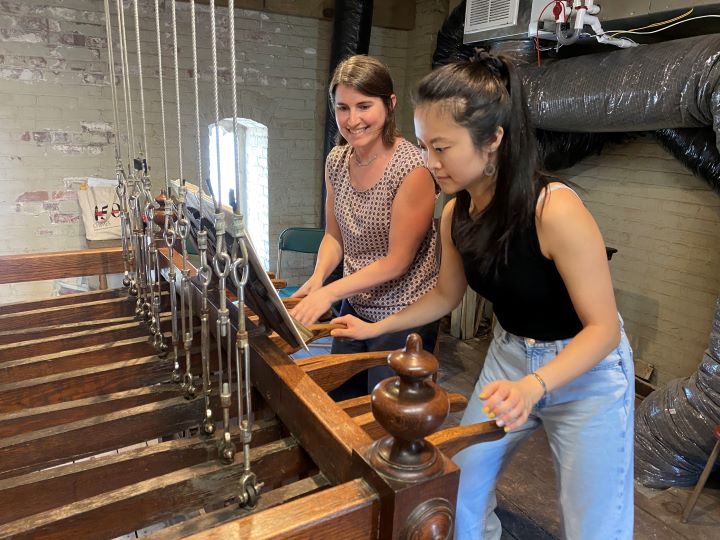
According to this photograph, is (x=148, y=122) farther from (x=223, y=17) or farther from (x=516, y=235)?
(x=516, y=235)

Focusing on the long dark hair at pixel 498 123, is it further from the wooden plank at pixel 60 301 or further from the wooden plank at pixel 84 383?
the wooden plank at pixel 60 301

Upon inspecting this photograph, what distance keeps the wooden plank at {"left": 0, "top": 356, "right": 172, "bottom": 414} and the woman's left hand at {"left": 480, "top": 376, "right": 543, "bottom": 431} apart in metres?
0.79

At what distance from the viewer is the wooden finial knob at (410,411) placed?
2.20 feet

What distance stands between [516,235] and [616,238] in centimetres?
240

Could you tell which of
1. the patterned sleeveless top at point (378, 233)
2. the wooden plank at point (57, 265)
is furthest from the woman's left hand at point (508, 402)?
the wooden plank at point (57, 265)

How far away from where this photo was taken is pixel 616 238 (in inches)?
126

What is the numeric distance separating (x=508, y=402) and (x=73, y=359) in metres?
1.07

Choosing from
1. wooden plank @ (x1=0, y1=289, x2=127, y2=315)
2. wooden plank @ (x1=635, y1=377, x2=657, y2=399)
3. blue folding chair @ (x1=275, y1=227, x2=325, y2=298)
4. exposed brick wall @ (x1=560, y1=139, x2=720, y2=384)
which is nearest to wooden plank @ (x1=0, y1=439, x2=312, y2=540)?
wooden plank @ (x1=0, y1=289, x2=127, y2=315)

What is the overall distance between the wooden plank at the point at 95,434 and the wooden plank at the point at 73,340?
1.25ft

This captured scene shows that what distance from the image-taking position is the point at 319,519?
26.4 inches

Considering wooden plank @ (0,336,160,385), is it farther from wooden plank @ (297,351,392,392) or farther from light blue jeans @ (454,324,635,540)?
light blue jeans @ (454,324,635,540)

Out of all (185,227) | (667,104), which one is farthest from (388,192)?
(667,104)

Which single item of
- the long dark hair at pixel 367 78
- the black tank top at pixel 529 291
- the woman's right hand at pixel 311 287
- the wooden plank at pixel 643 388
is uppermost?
the long dark hair at pixel 367 78

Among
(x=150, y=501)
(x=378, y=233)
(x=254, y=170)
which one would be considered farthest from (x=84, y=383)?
(x=254, y=170)
